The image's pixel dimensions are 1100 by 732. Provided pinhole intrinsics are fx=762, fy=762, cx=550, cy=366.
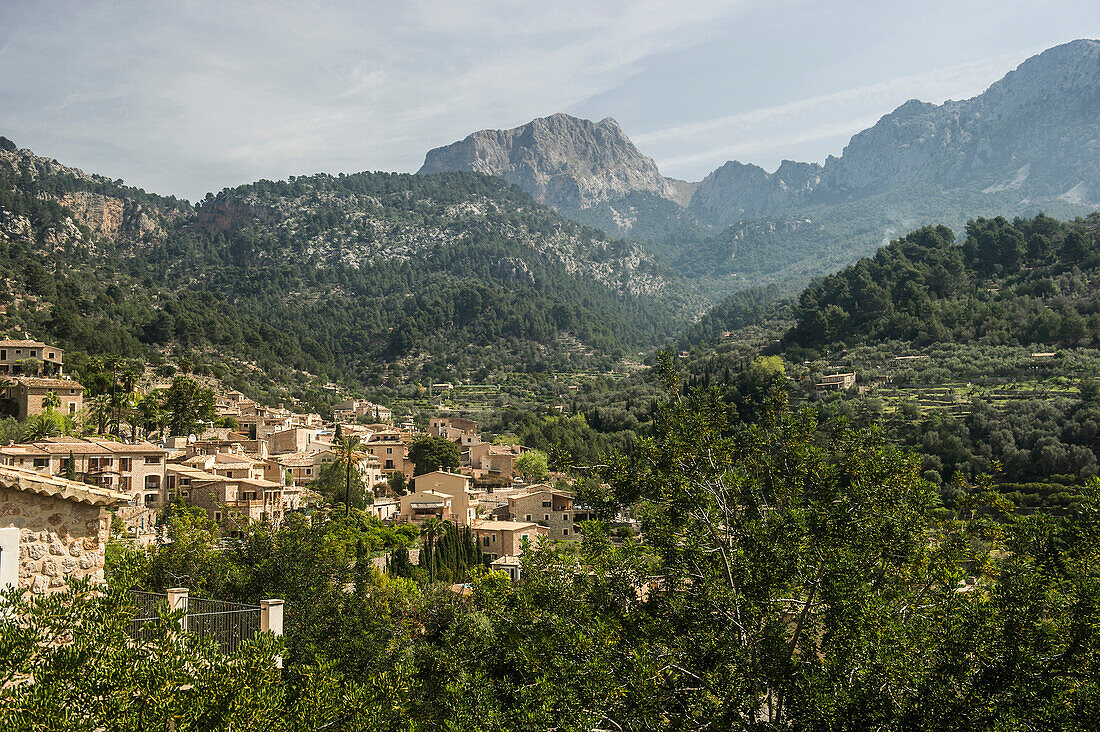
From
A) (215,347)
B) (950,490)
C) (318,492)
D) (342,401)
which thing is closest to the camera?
(950,490)

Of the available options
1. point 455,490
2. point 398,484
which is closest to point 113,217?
point 398,484

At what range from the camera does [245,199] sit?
167 meters

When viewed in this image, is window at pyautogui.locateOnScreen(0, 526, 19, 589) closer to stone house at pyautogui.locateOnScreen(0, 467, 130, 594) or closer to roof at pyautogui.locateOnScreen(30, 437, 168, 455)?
stone house at pyautogui.locateOnScreen(0, 467, 130, 594)

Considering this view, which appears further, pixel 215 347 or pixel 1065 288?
pixel 215 347

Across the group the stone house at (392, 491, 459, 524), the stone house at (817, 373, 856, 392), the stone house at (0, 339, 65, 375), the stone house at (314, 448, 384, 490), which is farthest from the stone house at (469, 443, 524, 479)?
the stone house at (0, 339, 65, 375)

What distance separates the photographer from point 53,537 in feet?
21.1

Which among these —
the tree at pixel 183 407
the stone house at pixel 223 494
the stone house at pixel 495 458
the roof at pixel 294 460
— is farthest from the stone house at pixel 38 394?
the stone house at pixel 495 458

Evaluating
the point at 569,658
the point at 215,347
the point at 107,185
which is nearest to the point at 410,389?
the point at 215,347

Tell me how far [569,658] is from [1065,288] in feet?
260

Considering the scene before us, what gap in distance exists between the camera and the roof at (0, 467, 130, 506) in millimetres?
6172

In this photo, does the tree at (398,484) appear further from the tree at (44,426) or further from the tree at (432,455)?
the tree at (44,426)

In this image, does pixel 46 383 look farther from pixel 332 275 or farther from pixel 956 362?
pixel 332 275

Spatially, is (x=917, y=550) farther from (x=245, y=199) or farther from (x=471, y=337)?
(x=245, y=199)

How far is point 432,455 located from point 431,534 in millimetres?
19495
